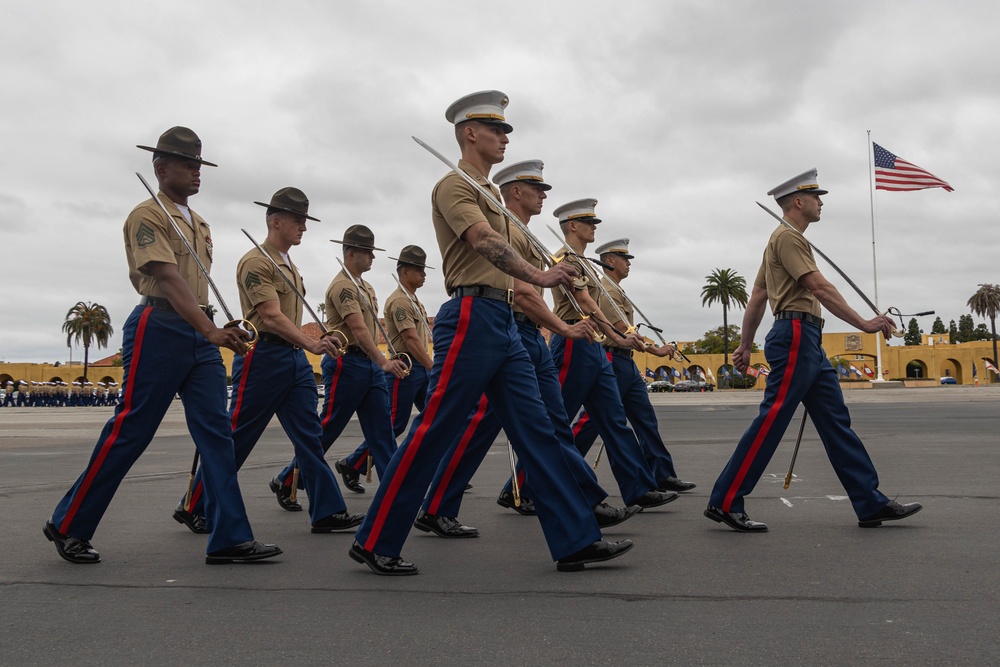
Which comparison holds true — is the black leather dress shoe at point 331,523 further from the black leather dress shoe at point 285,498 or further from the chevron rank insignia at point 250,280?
the chevron rank insignia at point 250,280

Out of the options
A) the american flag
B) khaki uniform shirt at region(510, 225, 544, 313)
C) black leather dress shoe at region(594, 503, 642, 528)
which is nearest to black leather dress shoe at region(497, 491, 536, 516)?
black leather dress shoe at region(594, 503, 642, 528)

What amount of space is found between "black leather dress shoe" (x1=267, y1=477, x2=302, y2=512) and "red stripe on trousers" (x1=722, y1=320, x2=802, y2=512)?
314 cm

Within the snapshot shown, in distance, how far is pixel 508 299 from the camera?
15.4ft

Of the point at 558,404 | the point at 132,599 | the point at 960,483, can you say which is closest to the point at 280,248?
the point at 558,404

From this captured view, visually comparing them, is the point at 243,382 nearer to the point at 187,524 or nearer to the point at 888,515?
the point at 187,524

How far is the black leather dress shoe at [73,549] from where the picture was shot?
4809 millimetres

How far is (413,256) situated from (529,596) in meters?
5.10

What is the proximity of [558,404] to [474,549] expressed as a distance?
96 centimetres

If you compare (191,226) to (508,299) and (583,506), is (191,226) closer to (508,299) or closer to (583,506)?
(508,299)

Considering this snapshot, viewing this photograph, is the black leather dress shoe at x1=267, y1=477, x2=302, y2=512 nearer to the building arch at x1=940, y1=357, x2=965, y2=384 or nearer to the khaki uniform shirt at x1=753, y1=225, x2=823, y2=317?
the khaki uniform shirt at x1=753, y1=225, x2=823, y2=317

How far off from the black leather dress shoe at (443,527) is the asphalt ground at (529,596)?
12 cm

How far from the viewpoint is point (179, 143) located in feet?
17.0

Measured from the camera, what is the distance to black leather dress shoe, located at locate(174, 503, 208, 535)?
5.87 metres

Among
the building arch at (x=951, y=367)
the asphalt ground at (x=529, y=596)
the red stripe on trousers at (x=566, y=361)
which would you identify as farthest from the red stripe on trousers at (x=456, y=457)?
the building arch at (x=951, y=367)
